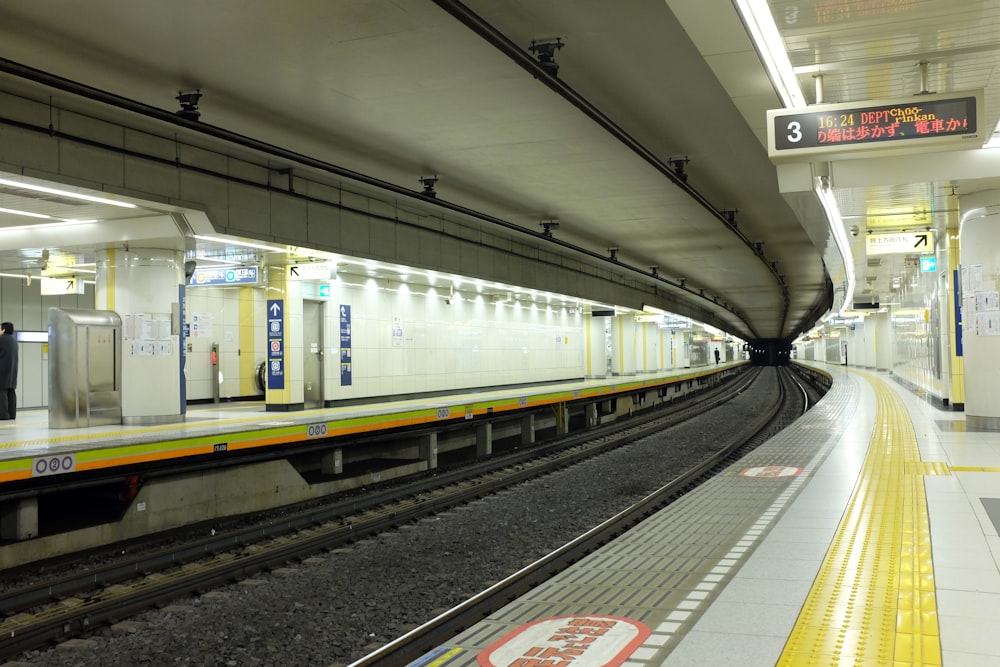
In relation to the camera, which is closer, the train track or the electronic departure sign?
the train track

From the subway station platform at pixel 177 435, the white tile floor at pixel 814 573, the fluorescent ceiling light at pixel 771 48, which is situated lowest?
the white tile floor at pixel 814 573

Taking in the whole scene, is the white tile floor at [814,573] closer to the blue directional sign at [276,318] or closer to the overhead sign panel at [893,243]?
the overhead sign panel at [893,243]

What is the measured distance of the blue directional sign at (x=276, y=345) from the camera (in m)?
14.7

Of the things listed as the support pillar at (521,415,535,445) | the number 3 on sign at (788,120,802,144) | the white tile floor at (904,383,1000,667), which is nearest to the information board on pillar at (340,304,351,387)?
the support pillar at (521,415,535,445)

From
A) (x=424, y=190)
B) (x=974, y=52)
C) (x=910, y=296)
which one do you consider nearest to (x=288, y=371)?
(x=424, y=190)

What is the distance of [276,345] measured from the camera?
1488 cm

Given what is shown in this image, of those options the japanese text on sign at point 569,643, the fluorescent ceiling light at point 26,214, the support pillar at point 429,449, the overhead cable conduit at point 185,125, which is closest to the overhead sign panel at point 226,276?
the fluorescent ceiling light at point 26,214

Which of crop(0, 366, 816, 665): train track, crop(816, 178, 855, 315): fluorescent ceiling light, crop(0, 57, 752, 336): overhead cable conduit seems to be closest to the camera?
crop(0, 366, 816, 665): train track

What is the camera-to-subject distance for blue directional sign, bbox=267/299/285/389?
14.7 metres

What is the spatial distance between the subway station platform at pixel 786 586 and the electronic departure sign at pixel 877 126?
295 cm

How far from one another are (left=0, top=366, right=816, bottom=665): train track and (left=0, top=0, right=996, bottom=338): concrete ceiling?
412 cm

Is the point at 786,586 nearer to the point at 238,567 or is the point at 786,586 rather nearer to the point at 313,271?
the point at 238,567

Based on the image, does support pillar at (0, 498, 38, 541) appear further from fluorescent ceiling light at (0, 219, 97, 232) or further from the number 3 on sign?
the number 3 on sign

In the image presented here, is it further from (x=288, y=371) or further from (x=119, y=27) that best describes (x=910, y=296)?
(x=119, y=27)
